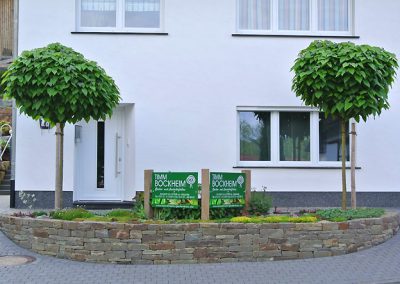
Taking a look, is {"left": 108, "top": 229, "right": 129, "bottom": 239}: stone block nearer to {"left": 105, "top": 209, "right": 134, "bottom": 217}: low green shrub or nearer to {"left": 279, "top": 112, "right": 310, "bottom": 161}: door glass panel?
{"left": 105, "top": 209, "right": 134, "bottom": 217}: low green shrub

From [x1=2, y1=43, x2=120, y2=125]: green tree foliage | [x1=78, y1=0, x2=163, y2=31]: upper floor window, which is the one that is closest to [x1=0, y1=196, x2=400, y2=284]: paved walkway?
[x1=2, y1=43, x2=120, y2=125]: green tree foliage

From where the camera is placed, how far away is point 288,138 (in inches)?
520

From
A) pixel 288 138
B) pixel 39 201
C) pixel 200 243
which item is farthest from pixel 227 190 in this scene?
pixel 39 201

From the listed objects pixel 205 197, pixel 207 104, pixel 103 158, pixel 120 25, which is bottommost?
pixel 205 197

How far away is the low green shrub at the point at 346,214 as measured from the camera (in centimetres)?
920

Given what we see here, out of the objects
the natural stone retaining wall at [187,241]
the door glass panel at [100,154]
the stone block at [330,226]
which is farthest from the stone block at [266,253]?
the door glass panel at [100,154]

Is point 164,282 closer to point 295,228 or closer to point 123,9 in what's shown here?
point 295,228

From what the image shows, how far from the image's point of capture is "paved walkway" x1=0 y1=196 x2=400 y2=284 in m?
7.50

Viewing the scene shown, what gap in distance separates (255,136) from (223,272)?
223 inches

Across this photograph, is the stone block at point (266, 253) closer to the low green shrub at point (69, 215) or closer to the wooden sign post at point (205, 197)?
the wooden sign post at point (205, 197)

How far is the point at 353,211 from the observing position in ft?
32.0

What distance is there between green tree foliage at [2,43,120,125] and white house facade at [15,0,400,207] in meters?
3.43

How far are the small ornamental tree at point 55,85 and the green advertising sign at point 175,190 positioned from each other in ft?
5.36

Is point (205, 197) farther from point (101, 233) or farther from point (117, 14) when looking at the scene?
point (117, 14)
